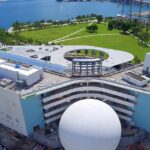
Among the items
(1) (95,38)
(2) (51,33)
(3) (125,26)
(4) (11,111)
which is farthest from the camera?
(2) (51,33)

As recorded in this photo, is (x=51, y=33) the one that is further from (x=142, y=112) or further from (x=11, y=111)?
(x=142, y=112)

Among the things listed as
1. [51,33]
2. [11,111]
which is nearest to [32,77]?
[11,111]

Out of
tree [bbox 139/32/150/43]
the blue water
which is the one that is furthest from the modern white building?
the blue water

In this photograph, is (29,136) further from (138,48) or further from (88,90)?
(138,48)

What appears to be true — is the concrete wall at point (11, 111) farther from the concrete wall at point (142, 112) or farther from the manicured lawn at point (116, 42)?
the manicured lawn at point (116, 42)

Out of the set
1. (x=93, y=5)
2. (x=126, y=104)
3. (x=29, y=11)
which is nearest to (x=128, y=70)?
(x=126, y=104)
